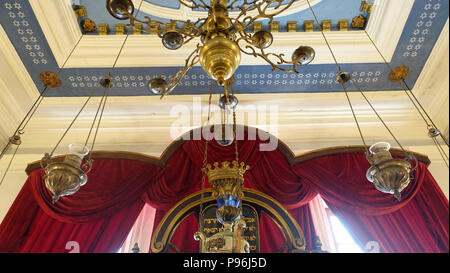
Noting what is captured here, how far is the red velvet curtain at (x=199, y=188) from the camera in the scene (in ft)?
9.34

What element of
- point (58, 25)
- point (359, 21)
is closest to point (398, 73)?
point (359, 21)

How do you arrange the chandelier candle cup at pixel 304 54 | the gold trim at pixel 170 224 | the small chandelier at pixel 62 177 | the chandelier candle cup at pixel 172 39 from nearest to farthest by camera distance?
the small chandelier at pixel 62 177 → the chandelier candle cup at pixel 304 54 → the chandelier candle cup at pixel 172 39 → the gold trim at pixel 170 224

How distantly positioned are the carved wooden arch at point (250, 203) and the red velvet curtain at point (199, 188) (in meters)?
0.16

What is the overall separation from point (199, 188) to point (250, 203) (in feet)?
2.04

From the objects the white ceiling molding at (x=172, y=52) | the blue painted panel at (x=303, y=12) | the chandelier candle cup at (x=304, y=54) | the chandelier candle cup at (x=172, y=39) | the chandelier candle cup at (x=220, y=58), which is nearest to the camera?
the chandelier candle cup at (x=220, y=58)

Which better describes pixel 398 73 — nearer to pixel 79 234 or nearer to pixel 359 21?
pixel 359 21

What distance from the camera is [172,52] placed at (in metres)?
3.56

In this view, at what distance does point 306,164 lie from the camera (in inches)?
132

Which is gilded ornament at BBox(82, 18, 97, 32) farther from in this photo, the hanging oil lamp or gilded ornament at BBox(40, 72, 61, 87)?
the hanging oil lamp

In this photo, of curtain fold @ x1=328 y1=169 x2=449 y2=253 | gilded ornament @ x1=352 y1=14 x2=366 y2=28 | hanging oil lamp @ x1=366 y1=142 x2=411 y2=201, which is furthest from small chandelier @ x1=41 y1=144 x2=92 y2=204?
gilded ornament @ x1=352 y1=14 x2=366 y2=28

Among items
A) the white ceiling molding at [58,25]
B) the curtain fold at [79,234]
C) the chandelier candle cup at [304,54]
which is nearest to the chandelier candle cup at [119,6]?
the chandelier candle cup at [304,54]

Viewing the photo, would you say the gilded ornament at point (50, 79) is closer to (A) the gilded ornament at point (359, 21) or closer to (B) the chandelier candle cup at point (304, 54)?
(B) the chandelier candle cup at point (304, 54)

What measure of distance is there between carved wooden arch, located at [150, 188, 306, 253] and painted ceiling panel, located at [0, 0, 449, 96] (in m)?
1.51
